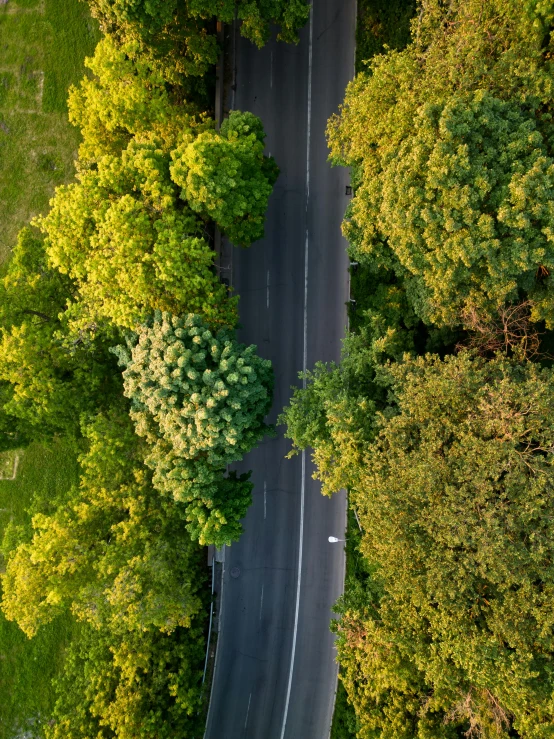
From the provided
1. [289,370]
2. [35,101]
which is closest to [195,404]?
[289,370]

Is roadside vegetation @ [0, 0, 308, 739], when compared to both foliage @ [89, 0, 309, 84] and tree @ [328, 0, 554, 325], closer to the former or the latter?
foliage @ [89, 0, 309, 84]

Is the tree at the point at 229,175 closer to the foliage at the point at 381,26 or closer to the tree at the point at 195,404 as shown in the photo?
the tree at the point at 195,404

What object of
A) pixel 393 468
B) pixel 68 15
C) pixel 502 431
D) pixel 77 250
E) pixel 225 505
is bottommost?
pixel 225 505

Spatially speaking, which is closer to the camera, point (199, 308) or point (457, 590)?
point (457, 590)

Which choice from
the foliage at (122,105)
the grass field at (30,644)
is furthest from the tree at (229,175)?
the grass field at (30,644)

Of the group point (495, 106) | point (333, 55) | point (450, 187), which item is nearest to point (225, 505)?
point (450, 187)

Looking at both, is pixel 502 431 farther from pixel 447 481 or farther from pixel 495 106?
pixel 495 106
